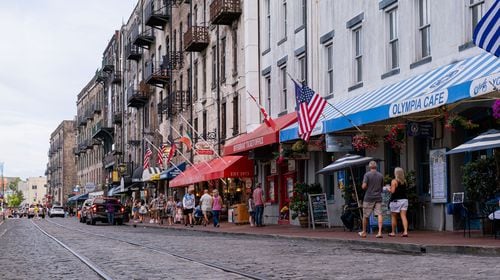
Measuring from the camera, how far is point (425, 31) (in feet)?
70.0

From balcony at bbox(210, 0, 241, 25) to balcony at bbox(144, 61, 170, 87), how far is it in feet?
43.4

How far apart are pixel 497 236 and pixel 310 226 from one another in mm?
10326

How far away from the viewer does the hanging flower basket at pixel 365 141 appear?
2241cm

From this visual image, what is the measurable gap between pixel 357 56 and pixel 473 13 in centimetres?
664

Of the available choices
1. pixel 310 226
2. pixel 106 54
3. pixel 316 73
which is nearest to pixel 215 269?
pixel 310 226

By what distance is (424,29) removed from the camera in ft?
70.1

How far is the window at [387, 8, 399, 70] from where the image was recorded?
74.8 ft

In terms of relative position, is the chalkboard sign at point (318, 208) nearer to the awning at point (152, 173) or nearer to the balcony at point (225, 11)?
the balcony at point (225, 11)

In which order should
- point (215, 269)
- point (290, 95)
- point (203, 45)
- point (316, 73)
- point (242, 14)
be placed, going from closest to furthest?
point (215, 269)
point (316, 73)
point (290, 95)
point (242, 14)
point (203, 45)

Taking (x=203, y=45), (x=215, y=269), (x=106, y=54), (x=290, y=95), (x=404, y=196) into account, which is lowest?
(x=215, y=269)

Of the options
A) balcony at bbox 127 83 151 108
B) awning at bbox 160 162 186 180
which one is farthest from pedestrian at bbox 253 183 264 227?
balcony at bbox 127 83 151 108

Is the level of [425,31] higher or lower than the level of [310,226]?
higher

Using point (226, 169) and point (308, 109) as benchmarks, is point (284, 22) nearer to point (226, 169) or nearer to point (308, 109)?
point (226, 169)

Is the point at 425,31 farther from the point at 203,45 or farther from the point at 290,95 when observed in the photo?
the point at 203,45
